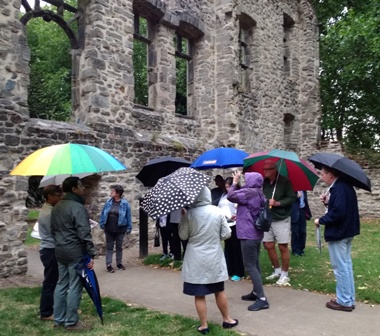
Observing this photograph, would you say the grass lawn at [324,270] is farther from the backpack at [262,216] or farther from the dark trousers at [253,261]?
the backpack at [262,216]

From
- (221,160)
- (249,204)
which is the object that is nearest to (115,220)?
(221,160)

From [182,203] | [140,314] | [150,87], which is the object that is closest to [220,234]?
[182,203]

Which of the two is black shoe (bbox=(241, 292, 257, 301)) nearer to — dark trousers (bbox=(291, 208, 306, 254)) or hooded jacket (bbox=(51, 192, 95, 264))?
hooded jacket (bbox=(51, 192, 95, 264))

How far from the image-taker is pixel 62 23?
9.23 meters

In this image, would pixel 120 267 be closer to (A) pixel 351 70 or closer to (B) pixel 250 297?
(B) pixel 250 297

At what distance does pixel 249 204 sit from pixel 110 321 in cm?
215

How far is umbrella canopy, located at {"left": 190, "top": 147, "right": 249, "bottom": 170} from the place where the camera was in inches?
293

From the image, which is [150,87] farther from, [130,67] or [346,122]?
[346,122]

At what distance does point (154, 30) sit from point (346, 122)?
1528 cm

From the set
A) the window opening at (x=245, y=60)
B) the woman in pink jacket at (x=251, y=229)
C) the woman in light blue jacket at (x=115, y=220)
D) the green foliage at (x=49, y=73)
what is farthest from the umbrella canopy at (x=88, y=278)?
the green foliage at (x=49, y=73)

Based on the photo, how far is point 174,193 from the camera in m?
3.90

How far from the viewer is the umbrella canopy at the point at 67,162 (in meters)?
4.06

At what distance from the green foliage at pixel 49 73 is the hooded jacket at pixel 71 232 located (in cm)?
1800

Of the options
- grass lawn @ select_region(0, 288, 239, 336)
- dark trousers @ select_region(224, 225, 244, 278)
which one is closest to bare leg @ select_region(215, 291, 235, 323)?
grass lawn @ select_region(0, 288, 239, 336)
